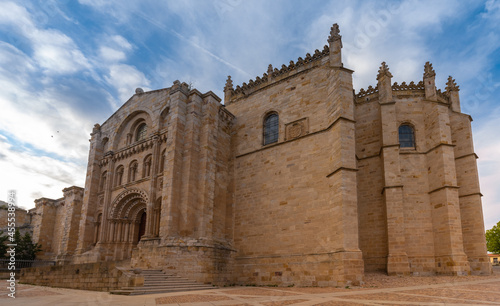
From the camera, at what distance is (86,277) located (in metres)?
13.2

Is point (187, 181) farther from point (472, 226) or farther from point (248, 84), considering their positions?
point (472, 226)

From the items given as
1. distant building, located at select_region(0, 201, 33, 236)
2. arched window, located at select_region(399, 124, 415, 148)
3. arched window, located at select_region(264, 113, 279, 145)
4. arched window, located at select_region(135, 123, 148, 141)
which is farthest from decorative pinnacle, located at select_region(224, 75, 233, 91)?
distant building, located at select_region(0, 201, 33, 236)

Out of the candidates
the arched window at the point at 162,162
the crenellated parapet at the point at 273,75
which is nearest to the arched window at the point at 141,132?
the arched window at the point at 162,162

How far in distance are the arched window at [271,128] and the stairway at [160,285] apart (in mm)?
8392

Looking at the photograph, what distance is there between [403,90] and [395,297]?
14236 millimetres

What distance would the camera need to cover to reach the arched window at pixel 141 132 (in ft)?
69.3

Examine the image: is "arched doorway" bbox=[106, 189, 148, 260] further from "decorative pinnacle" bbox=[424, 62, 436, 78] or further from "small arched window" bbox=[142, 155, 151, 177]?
"decorative pinnacle" bbox=[424, 62, 436, 78]

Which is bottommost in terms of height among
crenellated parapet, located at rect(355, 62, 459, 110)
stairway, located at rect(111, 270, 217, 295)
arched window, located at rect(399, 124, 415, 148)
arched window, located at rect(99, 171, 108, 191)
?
stairway, located at rect(111, 270, 217, 295)

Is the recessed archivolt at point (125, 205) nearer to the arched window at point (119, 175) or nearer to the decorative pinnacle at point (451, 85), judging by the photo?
the arched window at point (119, 175)

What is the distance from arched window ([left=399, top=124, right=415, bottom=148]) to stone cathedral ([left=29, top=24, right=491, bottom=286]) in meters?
0.08

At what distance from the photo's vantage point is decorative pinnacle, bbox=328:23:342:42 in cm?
1756

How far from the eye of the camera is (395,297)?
9.27 meters

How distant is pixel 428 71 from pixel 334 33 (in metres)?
6.83

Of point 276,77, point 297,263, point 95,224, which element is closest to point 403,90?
point 276,77
